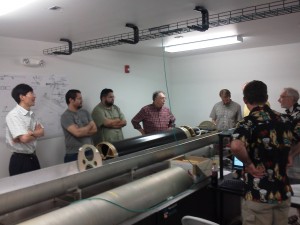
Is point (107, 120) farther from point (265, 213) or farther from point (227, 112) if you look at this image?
point (265, 213)

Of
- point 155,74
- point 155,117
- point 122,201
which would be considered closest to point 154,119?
point 155,117

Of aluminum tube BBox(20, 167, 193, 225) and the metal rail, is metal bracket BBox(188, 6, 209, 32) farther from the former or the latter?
aluminum tube BBox(20, 167, 193, 225)

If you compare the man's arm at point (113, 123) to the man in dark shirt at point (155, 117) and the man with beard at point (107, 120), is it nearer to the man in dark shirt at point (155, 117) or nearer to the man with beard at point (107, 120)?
the man with beard at point (107, 120)

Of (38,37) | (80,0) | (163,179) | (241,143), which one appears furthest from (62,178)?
(38,37)

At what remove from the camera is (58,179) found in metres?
1.61

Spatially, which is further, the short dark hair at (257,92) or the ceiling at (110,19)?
the ceiling at (110,19)

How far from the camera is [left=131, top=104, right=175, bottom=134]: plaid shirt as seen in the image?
12.6ft

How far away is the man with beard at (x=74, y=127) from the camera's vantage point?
124 inches

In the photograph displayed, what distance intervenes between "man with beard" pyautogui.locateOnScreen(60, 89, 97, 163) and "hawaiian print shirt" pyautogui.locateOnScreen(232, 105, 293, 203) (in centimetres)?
195

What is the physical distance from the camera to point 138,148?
7.32 ft

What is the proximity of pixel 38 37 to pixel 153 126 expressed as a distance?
6.01 feet

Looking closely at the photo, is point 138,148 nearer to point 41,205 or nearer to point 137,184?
point 137,184

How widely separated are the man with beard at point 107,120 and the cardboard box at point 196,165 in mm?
1420

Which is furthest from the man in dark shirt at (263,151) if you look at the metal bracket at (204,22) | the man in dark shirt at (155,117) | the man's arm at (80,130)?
the man in dark shirt at (155,117)
